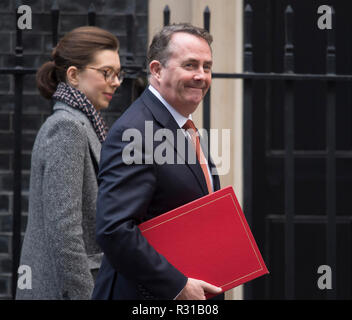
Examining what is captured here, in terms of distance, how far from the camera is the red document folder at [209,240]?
214cm

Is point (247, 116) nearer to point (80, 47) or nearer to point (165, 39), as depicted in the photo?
point (80, 47)

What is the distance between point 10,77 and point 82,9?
2.25 ft

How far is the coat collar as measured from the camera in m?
2.89

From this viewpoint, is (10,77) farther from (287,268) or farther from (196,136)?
(196,136)

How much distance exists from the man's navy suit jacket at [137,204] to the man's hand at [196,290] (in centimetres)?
3

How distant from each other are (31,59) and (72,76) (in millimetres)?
1744

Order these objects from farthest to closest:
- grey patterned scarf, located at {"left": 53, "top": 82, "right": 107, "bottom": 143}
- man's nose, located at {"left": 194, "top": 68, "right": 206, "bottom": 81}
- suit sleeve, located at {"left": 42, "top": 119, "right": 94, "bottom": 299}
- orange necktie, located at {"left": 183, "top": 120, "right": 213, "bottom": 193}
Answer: grey patterned scarf, located at {"left": 53, "top": 82, "right": 107, "bottom": 143}
suit sleeve, located at {"left": 42, "top": 119, "right": 94, "bottom": 299}
orange necktie, located at {"left": 183, "top": 120, "right": 213, "bottom": 193}
man's nose, located at {"left": 194, "top": 68, "right": 206, "bottom": 81}

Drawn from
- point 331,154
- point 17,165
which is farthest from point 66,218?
point 331,154

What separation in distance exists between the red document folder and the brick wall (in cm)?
241

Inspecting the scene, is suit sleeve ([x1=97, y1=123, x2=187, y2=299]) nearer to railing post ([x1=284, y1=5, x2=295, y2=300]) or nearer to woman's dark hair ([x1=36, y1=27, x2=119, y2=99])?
woman's dark hair ([x1=36, y1=27, x2=119, y2=99])

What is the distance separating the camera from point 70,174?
108 inches

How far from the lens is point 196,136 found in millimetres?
2463

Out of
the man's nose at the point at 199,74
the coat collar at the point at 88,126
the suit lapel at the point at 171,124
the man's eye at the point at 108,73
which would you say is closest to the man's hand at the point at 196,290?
the suit lapel at the point at 171,124

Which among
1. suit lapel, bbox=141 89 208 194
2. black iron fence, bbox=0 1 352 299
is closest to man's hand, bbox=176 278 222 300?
suit lapel, bbox=141 89 208 194
